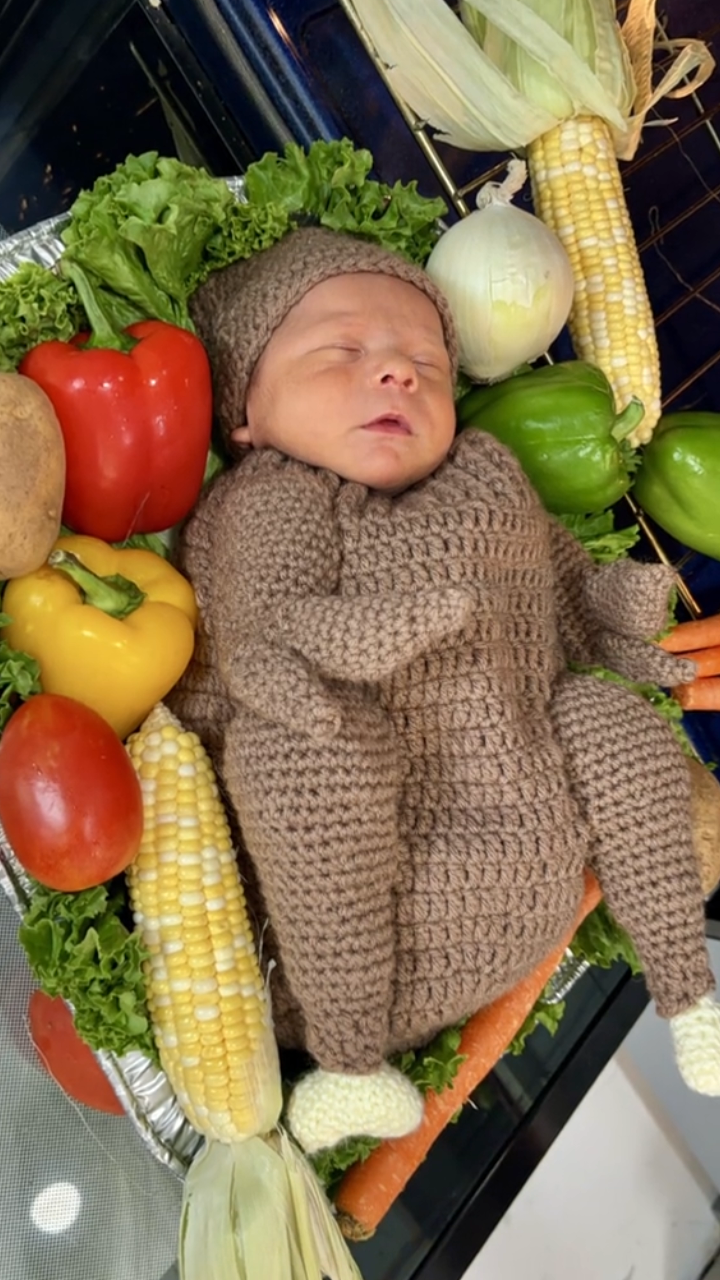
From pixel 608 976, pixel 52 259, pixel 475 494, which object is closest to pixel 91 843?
pixel 475 494

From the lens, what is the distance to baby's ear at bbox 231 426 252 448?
1134mm

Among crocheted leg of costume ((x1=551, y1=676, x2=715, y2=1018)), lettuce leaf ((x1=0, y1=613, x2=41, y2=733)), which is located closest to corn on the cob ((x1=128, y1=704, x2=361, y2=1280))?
lettuce leaf ((x1=0, y1=613, x2=41, y2=733))

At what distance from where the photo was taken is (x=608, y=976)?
4.63ft

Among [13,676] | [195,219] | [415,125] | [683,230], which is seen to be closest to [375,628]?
[13,676]

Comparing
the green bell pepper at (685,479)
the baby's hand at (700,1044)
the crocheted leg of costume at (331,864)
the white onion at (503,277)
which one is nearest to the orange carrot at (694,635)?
the green bell pepper at (685,479)

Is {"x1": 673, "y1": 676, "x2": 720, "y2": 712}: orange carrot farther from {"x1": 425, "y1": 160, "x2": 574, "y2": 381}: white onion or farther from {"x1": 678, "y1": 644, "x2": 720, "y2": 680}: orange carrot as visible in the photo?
{"x1": 425, "y1": 160, "x2": 574, "y2": 381}: white onion

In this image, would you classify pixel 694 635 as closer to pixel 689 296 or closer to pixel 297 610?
pixel 689 296

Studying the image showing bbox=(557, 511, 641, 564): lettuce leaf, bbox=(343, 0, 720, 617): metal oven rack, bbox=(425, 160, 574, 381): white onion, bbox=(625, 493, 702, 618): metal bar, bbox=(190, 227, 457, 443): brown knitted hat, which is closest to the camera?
bbox=(190, 227, 457, 443): brown knitted hat

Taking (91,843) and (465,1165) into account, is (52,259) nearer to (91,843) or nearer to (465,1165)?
(91,843)

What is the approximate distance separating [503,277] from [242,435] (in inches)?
13.8

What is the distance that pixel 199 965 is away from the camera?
0.93 meters

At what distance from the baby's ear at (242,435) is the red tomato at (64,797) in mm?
393

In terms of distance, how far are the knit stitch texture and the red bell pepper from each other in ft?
0.24

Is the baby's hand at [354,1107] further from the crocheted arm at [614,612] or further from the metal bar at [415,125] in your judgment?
the metal bar at [415,125]
